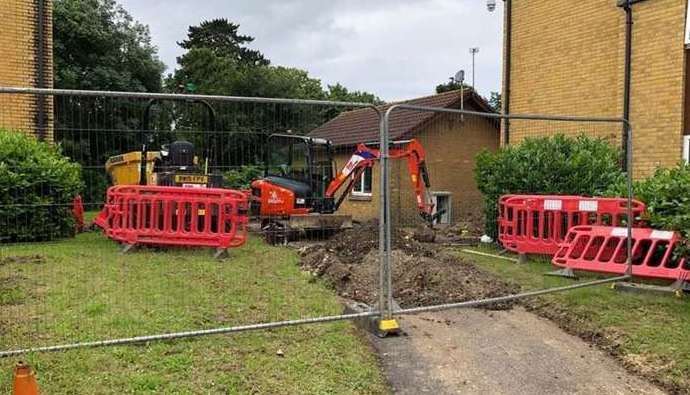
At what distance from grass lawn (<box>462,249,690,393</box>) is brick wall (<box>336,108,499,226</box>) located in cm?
463

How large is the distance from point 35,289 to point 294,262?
408 cm

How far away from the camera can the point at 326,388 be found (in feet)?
15.2

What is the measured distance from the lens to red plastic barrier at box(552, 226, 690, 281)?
26.3ft

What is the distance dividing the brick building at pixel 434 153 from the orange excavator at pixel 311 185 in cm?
37

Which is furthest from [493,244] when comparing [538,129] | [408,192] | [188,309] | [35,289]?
[35,289]

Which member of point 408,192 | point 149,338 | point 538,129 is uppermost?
point 538,129

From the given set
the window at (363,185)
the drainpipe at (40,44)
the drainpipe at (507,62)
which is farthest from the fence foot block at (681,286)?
the drainpipe at (40,44)

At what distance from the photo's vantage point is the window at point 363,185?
15534 mm

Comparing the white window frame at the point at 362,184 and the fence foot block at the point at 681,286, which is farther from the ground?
the white window frame at the point at 362,184

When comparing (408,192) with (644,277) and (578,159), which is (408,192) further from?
(644,277)

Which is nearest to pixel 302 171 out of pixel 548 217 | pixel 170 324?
pixel 548 217

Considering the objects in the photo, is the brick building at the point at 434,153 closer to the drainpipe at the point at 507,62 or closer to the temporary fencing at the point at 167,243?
the drainpipe at the point at 507,62

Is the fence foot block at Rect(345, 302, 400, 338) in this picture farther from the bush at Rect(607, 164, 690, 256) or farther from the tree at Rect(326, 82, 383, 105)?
the tree at Rect(326, 82, 383, 105)

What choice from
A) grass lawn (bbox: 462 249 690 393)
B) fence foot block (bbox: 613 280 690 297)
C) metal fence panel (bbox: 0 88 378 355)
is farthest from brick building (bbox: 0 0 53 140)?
fence foot block (bbox: 613 280 690 297)
